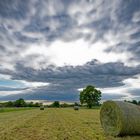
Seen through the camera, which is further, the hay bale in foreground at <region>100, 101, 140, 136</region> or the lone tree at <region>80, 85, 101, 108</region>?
the lone tree at <region>80, 85, 101, 108</region>

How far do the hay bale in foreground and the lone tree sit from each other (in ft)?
260

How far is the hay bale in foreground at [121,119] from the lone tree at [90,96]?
3121 inches

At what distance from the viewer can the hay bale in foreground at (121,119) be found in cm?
1276

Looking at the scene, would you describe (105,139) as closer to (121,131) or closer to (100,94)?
(121,131)

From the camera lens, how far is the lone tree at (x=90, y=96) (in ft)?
307

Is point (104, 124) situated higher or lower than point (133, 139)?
higher

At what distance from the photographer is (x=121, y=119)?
13.0m

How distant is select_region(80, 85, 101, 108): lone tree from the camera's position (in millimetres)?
93688

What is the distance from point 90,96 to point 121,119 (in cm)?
8123

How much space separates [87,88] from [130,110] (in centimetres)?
8292

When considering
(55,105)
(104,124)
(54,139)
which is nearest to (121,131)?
(104,124)

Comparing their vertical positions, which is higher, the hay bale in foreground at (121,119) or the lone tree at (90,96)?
the lone tree at (90,96)

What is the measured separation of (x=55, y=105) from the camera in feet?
413

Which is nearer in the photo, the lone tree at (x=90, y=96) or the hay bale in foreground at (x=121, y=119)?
the hay bale in foreground at (x=121, y=119)
